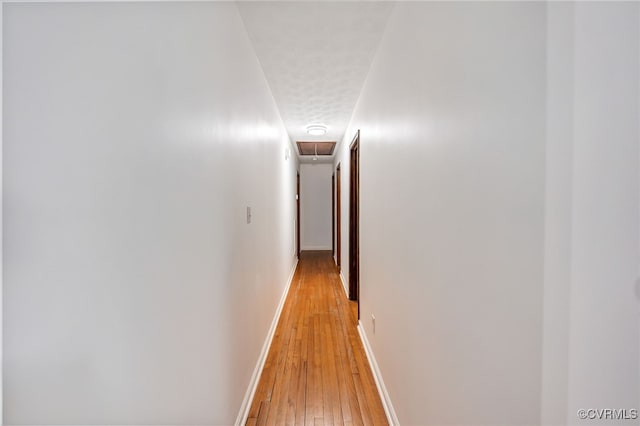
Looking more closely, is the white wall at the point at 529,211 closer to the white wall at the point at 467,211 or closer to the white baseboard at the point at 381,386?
the white wall at the point at 467,211

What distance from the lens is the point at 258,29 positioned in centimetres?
185

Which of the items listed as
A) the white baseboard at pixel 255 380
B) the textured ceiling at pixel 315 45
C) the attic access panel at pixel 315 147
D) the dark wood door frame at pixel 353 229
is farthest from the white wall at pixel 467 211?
the attic access panel at pixel 315 147

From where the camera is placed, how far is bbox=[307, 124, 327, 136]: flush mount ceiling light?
403cm

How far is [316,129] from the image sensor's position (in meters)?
4.14

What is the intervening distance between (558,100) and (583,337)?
0.43 metres

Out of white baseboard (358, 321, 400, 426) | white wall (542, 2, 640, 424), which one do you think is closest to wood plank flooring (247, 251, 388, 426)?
white baseboard (358, 321, 400, 426)

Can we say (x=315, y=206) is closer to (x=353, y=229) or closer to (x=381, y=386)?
(x=353, y=229)

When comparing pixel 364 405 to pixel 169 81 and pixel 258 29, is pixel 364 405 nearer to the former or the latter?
pixel 169 81

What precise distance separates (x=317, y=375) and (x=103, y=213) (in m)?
1.91

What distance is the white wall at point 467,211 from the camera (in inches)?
23.9

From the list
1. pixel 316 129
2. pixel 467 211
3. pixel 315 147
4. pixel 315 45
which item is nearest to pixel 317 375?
pixel 467 211

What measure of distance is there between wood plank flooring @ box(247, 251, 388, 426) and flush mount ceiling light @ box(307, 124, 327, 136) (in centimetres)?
240

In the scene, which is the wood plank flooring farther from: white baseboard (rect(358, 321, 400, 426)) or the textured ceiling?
the textured ceiling

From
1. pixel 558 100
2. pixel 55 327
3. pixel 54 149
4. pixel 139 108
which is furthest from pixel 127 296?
pixel 558 100
